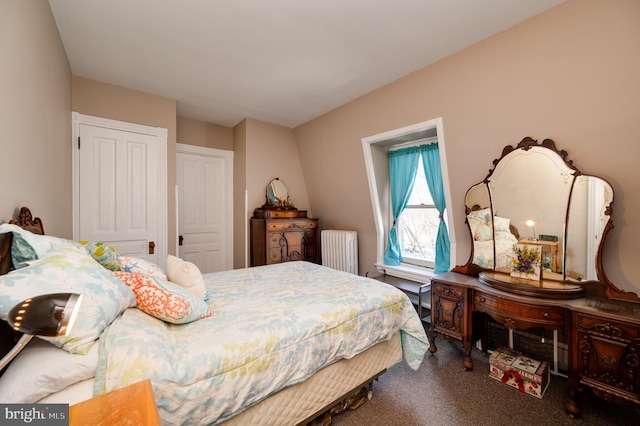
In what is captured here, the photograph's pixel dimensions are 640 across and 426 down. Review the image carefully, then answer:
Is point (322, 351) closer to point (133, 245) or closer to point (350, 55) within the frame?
point (350, 55)

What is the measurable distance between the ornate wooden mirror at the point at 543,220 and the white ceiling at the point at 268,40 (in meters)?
1.06

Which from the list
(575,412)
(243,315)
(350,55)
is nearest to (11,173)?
(243,315)

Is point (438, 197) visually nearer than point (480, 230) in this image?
No

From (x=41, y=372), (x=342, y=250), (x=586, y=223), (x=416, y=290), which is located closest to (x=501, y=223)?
(x=586, y=223)

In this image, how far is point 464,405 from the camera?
179cm

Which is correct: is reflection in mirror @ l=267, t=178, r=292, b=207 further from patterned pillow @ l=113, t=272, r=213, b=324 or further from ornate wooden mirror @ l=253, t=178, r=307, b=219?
patterned pillow @ l=113, t=272, r=213, b=324

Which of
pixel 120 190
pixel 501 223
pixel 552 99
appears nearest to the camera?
pixel 552 99

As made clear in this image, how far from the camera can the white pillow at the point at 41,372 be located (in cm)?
80

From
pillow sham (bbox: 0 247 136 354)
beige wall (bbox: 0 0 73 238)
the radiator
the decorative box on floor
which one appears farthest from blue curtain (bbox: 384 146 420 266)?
beige wall (bbox: 0 0 73 238)

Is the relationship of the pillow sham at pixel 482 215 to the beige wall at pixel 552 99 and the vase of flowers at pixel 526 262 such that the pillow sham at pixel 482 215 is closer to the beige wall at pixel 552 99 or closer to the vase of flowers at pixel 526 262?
the beige wall at pixel 552 99

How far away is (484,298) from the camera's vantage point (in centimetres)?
211

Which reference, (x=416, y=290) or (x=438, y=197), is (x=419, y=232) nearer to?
(x=438, y=197)

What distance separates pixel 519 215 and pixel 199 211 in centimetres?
386

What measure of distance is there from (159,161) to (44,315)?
3.07 m
